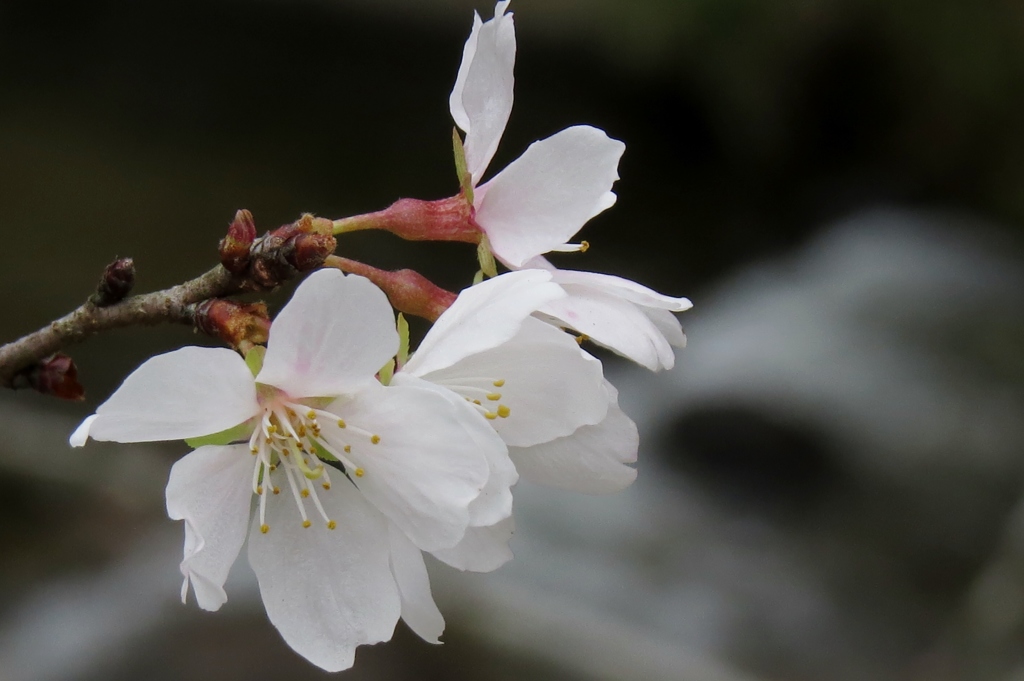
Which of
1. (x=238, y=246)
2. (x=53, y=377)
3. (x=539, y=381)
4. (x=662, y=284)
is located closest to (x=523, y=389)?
(x=539, y=381)

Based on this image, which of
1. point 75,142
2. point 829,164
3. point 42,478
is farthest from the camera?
point 829,164

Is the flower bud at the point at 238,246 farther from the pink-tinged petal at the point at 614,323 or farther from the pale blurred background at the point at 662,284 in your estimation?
the pale blurred background at the point at 662,284

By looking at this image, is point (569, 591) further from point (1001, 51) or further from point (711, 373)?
point (1001, 51)

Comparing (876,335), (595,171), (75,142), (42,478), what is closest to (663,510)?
(876,335)

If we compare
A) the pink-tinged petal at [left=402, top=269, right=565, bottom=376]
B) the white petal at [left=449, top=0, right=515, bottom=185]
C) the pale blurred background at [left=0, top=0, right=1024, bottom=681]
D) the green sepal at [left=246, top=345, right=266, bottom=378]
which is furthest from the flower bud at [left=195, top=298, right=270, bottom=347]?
the pale blurred background at [left=0, top=0, right=1024, bottom=681]

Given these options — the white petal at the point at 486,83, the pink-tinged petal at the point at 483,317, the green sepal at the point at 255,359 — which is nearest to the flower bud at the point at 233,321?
the green sepal at the point at 255,359

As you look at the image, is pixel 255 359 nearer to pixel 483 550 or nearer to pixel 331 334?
pixel 331 334
